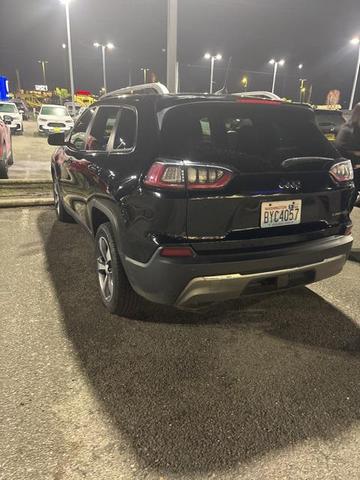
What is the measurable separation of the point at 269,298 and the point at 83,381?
1.84m

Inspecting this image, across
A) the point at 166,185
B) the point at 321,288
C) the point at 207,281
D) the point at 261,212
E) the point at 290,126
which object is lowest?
the point at 321,288

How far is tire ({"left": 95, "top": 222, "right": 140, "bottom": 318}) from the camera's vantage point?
296 centimetres

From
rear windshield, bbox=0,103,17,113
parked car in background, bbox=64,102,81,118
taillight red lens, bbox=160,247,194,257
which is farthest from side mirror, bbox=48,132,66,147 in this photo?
parked car in background, bbox=64,102,81,118

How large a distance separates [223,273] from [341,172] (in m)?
1.18

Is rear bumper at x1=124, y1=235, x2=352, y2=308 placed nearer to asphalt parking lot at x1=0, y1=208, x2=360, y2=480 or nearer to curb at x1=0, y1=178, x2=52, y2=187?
asphalt parking lot at x1=0, y1=208, x2=360, y2=480

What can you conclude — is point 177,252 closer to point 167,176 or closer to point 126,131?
point 167,176

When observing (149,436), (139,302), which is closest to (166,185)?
(139,302)

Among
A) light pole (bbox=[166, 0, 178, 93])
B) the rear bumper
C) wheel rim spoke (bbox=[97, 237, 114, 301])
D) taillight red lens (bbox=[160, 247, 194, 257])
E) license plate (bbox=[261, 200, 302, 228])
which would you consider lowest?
wheel rim spoke (bbox=[97, 237, 114, 301])

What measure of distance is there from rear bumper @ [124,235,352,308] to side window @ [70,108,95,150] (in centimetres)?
197

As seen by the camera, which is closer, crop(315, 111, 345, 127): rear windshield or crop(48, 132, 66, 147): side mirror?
crop(48, 132, 66, 147): side mirror

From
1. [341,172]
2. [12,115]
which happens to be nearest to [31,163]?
[341,172]

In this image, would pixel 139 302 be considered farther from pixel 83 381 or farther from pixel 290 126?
pixel 290 126

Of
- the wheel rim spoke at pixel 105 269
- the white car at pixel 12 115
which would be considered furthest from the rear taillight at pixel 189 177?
the white car at pixel 12 115

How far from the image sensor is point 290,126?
2.98 metres
